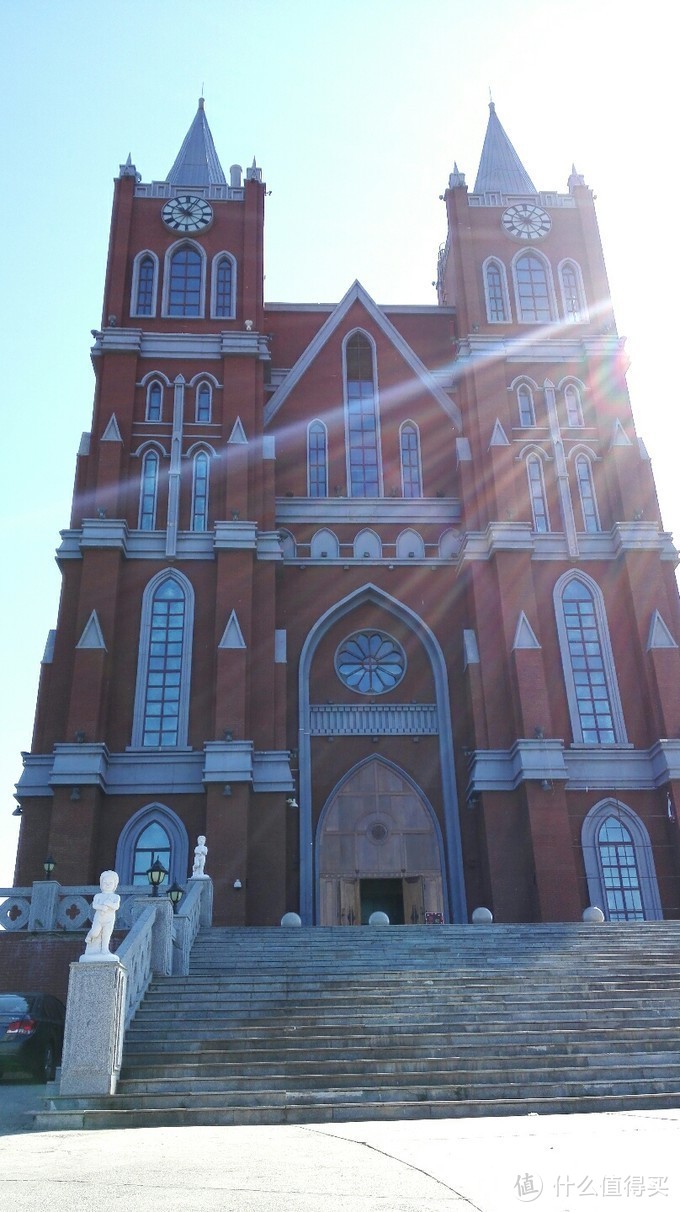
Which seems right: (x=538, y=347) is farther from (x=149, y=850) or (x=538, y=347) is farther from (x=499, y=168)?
(x=149, y=850)

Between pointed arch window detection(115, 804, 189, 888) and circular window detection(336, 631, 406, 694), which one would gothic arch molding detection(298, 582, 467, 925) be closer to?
circular window detection(336, 631, 406, 694)

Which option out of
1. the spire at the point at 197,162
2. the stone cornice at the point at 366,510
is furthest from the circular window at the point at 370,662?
the spire at the point at 197,162

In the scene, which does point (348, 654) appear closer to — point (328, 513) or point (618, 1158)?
point (328, 513)

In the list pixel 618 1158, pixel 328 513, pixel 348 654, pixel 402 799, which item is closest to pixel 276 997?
pixel 618 1158

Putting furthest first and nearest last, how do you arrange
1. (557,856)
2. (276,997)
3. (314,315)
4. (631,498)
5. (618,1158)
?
1. (314,315)
2. (631,498)
3. (557,856)
4. (276,997)
5. (618,1158)

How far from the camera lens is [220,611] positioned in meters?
29.4

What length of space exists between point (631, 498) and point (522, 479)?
309 centimetres

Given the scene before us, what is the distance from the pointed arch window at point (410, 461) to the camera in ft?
110

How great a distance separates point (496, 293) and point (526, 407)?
4573 millimetres

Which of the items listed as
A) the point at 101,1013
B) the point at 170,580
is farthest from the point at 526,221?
the point at 101,1013

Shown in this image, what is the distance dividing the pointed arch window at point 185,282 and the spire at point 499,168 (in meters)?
9.89

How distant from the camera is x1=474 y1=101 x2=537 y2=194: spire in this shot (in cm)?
Answer: 3859

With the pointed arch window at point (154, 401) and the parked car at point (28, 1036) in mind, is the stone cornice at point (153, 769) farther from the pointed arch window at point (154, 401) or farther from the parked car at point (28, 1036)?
the parked car at point (28, 1036)

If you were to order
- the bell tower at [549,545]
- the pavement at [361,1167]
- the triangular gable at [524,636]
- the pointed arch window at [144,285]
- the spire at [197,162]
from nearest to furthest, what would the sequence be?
the pavement at [361,1167] → the bell tower at [549,545] → the triangular gable at [524,636] → the pointed arch window at [144,285] → the spire at [197,162]
